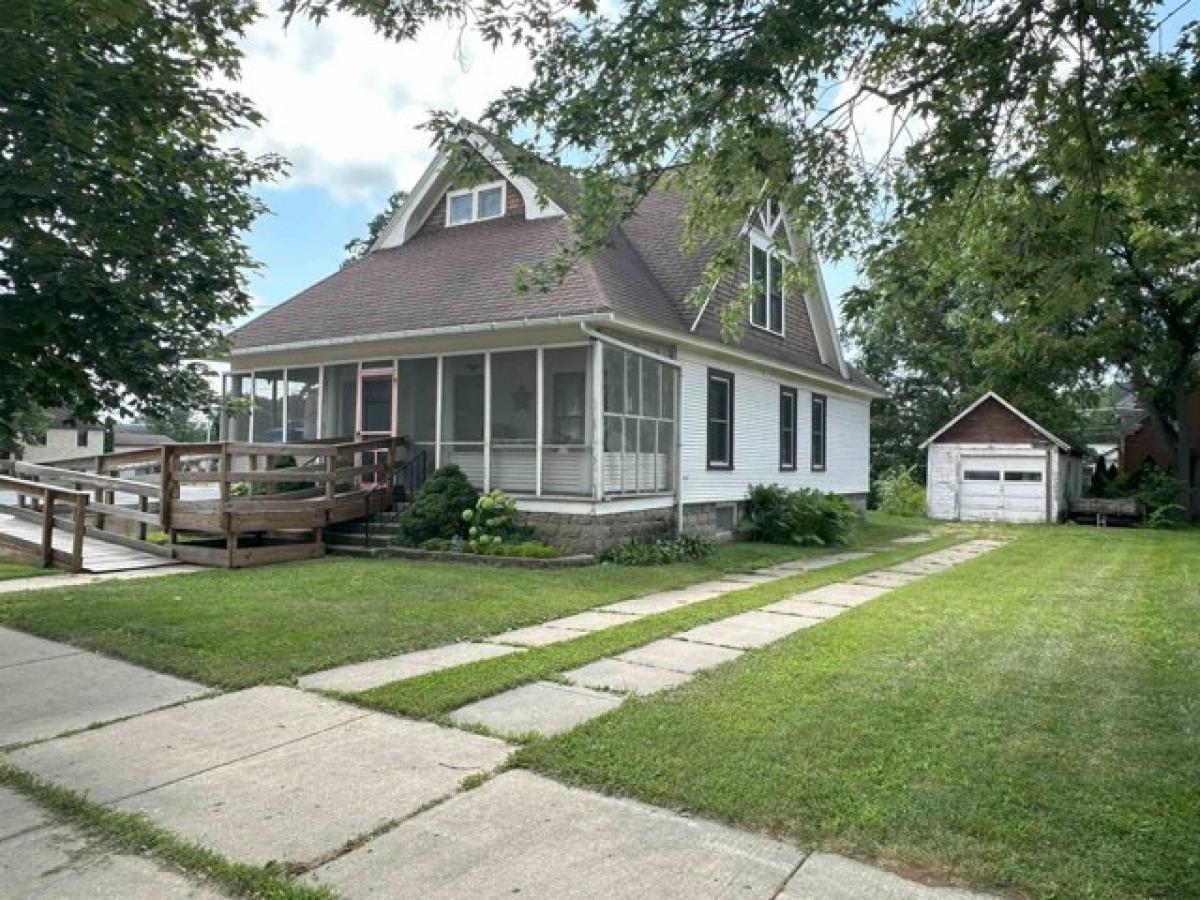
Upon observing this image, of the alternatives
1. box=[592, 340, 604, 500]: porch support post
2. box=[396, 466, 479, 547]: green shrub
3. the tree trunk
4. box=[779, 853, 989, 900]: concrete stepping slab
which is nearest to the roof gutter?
box=[592, 340, 604, 500]: porch support post

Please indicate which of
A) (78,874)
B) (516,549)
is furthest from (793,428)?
(78,874)

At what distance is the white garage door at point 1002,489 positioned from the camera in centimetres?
2377

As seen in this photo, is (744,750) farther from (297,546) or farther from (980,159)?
(297,546)

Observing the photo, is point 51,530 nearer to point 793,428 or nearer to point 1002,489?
point 793,428

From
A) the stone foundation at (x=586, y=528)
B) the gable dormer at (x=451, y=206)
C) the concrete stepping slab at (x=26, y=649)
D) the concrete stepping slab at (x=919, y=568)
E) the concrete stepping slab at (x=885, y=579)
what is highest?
the gable dormer at (x=451, y=206)

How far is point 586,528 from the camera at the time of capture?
11328 mm

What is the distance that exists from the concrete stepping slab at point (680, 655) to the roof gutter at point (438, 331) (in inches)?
225

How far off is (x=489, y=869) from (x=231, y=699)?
2671 mm

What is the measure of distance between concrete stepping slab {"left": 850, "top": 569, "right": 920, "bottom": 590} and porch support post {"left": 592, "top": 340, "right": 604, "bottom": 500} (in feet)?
11.8

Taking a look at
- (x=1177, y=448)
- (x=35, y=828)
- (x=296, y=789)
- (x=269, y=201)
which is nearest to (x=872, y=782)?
(x=296, y=789)

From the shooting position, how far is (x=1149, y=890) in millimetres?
2643

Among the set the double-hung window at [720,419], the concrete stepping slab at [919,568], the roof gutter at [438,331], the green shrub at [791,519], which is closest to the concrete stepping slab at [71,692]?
the roof gutter at [438,331]

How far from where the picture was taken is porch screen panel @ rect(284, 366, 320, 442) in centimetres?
1513

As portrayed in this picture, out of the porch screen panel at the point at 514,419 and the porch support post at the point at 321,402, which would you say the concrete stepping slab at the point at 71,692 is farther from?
the porch support post at the point at 321,402
